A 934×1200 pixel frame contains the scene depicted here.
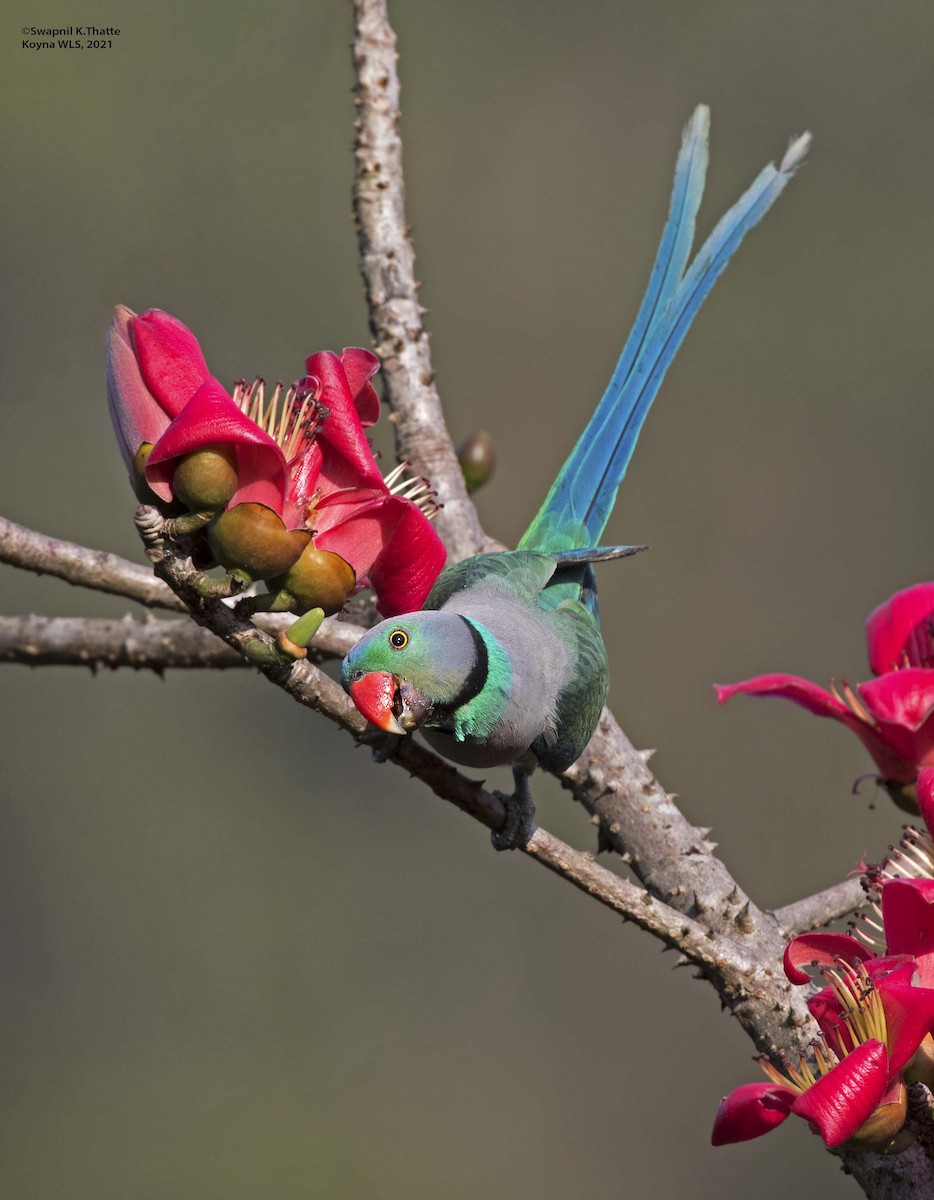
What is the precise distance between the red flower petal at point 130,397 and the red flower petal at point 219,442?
0.03m

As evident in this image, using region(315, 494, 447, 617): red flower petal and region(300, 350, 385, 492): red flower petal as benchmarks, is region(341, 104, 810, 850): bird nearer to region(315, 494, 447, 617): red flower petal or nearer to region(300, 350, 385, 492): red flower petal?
region(315, 494, 447, 617): red flower petal

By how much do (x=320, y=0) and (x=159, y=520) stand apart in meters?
5.61

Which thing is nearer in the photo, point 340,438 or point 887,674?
point 340,438

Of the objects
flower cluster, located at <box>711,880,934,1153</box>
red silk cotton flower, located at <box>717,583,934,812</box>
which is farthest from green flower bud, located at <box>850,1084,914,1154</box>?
red silk cotton flower, located at <box>717,583,934,812</box>

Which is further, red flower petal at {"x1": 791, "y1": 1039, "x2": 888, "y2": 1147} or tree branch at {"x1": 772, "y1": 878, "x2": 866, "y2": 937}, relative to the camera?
tree branch at {"x1": 772, "y1": 878, "x2": 866, "y2": 937}

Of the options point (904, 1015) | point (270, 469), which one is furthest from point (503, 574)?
point (904, 1015)

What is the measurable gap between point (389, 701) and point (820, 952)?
0.47 metres

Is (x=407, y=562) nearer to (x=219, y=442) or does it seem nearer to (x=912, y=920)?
(x=219, y=442)

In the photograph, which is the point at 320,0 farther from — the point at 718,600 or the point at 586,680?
the point at 586,680

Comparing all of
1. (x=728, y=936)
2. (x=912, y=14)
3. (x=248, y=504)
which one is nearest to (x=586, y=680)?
(x=728, y=936)

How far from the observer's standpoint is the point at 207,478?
3.52ft

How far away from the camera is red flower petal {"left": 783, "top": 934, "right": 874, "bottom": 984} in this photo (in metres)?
1.07

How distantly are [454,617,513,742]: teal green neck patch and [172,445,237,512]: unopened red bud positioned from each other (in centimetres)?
43

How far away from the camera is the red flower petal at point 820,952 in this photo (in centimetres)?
107
